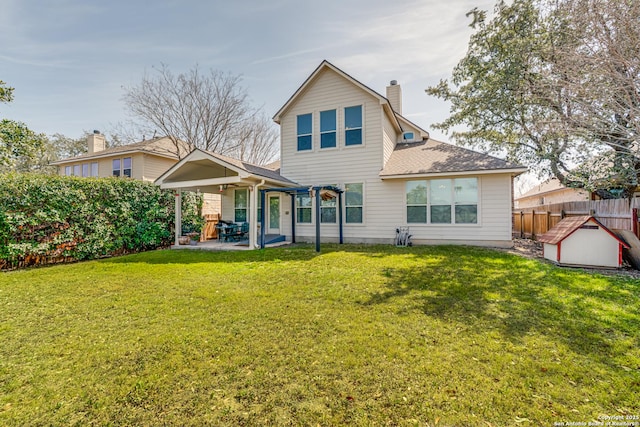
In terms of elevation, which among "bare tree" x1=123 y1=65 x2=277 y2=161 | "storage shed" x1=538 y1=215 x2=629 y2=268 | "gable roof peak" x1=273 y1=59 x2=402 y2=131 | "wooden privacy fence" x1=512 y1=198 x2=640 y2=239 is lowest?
"storage shed" x1=538 y1=215 x2=629 y2=268

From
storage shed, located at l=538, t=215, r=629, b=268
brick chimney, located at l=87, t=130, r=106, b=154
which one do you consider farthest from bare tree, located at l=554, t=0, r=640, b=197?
brick chimney, located at l=87, t=130, r=106, b=154

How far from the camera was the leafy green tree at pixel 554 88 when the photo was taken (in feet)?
22.8

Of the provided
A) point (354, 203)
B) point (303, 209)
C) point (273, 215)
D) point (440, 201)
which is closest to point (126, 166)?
point (273, 215)

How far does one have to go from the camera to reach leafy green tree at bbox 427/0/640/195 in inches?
273

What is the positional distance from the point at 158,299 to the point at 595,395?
19.4 ft

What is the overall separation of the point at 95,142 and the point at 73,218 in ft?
57.8

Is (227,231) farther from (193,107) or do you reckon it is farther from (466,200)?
(193,107)

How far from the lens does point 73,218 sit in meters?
8.91

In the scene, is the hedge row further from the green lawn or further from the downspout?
the downspout

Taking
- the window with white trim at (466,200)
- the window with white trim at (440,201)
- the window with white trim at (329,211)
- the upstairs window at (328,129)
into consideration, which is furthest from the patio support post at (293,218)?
the window with white trim at (466,200)

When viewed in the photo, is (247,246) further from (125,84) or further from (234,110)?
(125,84)

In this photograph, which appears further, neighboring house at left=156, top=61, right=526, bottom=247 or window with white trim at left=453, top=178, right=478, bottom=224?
window with white trim at left=453, top=178, right=478, bottom=224

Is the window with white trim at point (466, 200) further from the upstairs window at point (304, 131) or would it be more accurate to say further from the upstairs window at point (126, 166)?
the upstairs window at point (126, 166)

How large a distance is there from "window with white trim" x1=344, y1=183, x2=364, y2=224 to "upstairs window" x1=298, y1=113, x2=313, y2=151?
105 inches
